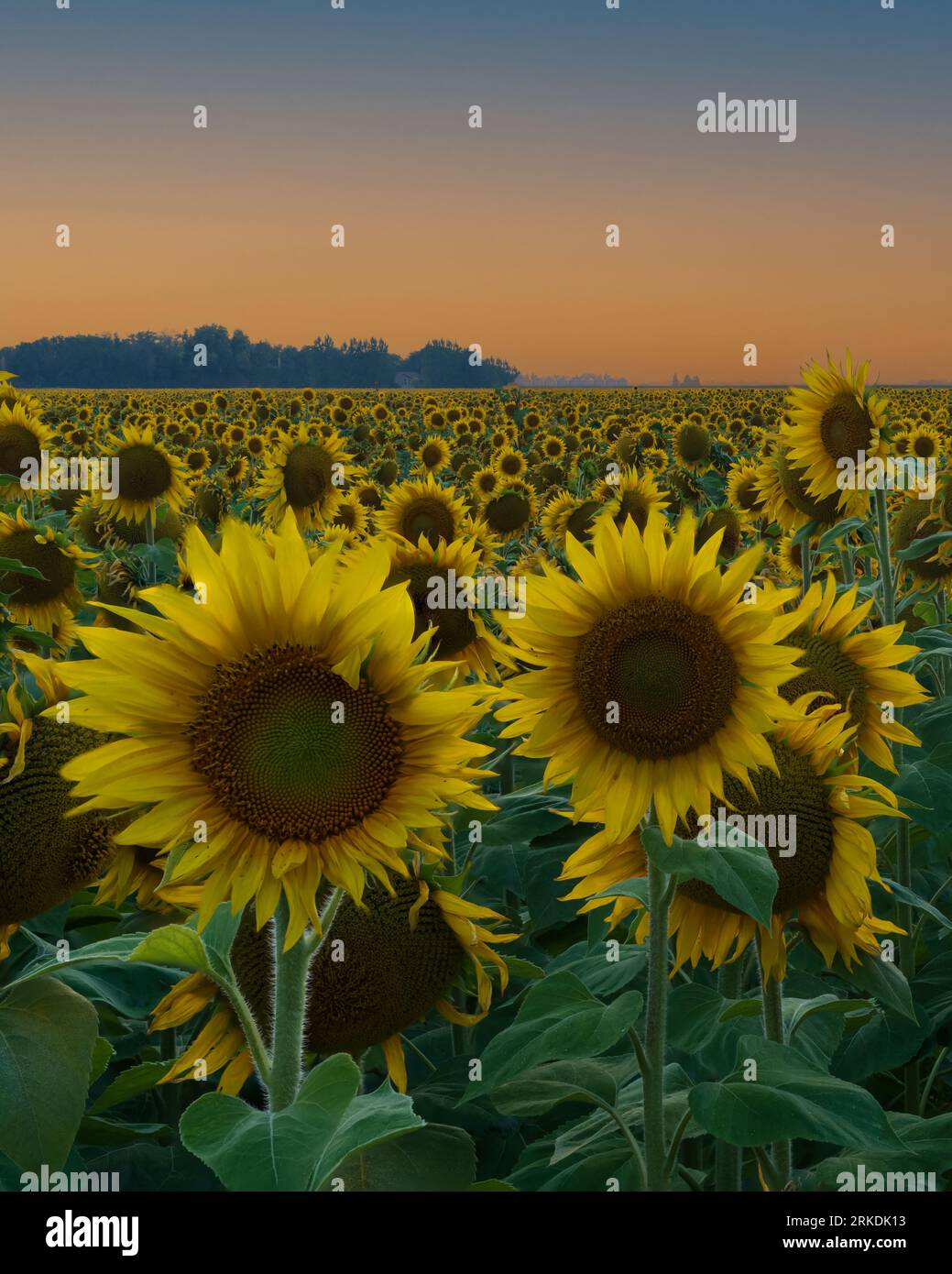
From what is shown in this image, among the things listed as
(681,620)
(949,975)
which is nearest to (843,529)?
(949,975)

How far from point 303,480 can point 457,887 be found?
24.9 ft

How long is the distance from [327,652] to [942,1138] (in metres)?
1.79

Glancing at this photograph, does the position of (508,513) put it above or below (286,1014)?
Answer: above

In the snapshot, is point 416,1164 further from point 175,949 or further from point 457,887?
point 175,949

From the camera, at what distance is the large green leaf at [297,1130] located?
1659 millimetres

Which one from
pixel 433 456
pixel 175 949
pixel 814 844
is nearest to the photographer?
pixel 175 949

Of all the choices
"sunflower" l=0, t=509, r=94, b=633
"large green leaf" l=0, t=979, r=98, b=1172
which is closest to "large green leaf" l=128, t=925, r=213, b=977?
"large green leaf" l=0, t=979, r=98, b=1172

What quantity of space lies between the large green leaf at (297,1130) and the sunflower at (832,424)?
15.8ft

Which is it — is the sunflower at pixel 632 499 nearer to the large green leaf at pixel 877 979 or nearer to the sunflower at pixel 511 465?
the sunflower at pixel 511 465

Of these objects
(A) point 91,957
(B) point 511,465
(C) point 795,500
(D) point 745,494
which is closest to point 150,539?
(D) point 745,494

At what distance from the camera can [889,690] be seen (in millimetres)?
3373

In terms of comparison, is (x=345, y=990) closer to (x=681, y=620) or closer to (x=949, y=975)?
(x=681, y=620)

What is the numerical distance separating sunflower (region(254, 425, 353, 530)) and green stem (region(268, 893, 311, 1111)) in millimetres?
7851

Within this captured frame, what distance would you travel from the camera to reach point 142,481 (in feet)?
33.8
